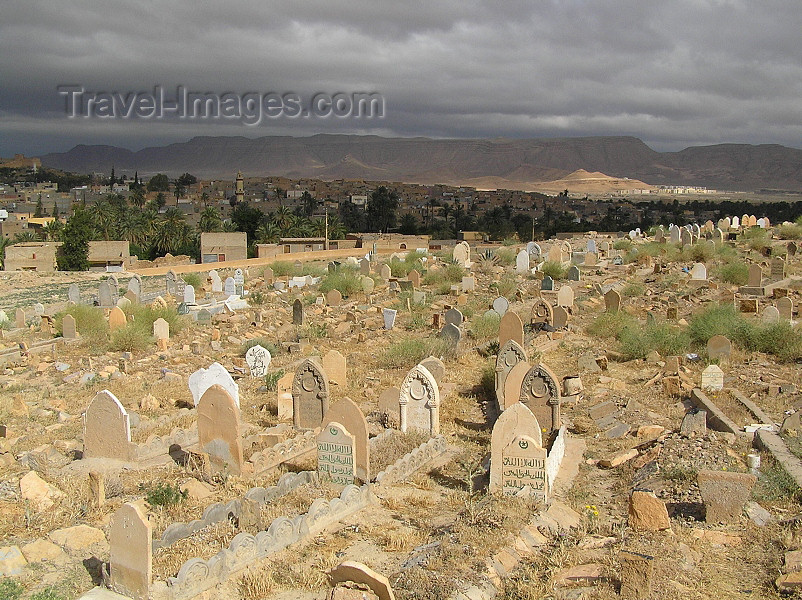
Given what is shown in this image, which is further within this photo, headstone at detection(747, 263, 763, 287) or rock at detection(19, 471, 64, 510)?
headstone at detection(747, 263, 763, 287)

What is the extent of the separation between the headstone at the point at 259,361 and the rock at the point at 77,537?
8471mm

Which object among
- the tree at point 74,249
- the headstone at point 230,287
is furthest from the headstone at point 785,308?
the tree at point 74,249

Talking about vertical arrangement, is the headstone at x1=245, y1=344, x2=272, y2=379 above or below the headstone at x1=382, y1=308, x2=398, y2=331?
below

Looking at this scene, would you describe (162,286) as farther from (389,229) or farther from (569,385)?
(389,229)

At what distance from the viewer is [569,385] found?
45.6 feet

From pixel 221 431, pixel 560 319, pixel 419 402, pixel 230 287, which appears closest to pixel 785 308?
pixel 560 319

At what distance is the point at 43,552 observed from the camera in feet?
24.1

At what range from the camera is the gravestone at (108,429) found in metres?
10.4

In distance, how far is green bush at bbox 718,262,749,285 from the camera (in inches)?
989

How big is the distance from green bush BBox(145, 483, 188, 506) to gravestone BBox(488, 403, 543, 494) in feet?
12.2

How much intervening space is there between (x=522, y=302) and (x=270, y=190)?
363ft

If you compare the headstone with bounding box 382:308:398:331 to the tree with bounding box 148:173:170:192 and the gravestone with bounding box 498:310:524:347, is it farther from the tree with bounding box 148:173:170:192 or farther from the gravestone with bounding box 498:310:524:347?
the tree with bounding box 148:173:170:192

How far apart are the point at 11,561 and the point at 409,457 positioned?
478cm

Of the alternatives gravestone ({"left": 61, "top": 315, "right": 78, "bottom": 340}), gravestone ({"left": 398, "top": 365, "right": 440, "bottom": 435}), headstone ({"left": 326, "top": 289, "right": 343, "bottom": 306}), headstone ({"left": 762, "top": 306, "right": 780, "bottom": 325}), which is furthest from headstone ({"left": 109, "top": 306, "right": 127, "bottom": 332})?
headstone ({"left": 762, "top": 306, "right": 780, "bottom": 325})
